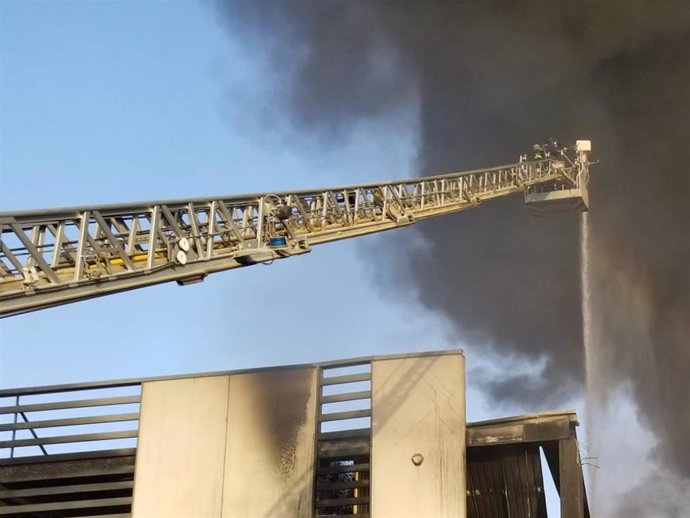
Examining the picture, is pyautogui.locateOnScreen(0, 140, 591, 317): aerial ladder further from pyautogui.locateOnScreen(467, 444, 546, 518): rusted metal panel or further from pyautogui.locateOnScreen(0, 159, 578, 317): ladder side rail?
pyautogui.locateOnScreen(467, 444, 546, 518): rusted metal panel

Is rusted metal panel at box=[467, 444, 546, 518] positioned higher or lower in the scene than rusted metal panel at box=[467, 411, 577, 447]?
lower

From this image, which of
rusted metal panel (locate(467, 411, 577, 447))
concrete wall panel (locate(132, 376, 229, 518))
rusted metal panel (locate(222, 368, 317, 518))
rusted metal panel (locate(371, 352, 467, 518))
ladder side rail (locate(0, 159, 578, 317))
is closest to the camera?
ladder side rail (locate(0, 159, 578, 317))

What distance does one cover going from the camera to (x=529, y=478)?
72.1 ft

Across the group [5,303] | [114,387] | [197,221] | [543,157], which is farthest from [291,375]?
[543,157]

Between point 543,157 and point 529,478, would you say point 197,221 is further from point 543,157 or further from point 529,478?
point 543,157

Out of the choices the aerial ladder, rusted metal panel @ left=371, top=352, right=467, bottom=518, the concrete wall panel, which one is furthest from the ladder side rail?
the concrete wall panel

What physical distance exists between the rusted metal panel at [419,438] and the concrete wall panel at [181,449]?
3.71 m

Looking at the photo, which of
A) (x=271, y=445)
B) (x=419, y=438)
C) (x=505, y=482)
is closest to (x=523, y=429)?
(x=505, y=482)

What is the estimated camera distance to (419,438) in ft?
72.1

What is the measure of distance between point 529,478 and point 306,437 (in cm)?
491

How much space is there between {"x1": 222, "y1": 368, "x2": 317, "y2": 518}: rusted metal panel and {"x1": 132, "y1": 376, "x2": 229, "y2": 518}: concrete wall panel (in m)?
0.31

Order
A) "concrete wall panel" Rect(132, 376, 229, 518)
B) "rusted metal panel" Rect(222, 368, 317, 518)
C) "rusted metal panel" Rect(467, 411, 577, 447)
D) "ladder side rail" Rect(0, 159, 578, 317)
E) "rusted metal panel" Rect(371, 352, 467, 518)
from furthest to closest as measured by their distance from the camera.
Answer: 1. "concrete wall panel" Rect(132, 376, 229, 518)
2. "rusted metal panel" Rect(222, 368, 317, 518)
3. "rusted metal panel" Rect(371, 352, 467, 518)
4. "rusted metal panel" Rect(467, 411, 577, 447)
5. "ladder side rail" Rect(0, 159, 578, 317)

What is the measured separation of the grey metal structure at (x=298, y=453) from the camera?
21641 millimetres

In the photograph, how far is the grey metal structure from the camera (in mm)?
21641
